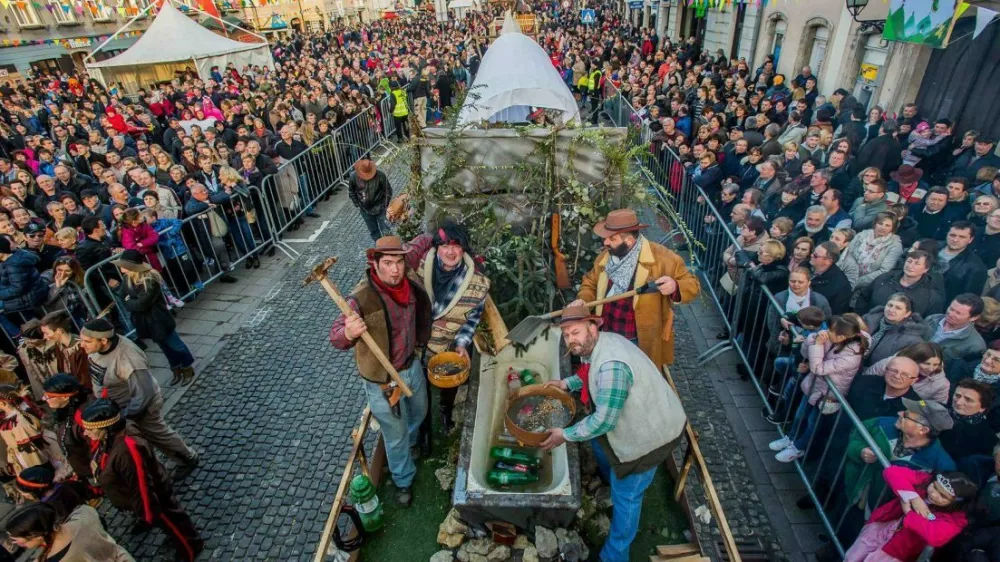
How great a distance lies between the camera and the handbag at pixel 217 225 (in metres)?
7.72

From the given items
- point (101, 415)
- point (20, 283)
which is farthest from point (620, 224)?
point (20, 283)

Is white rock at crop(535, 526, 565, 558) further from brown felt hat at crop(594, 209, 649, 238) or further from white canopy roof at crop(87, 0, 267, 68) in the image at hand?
white canopy roof at crop(87, 0, 267, 68)

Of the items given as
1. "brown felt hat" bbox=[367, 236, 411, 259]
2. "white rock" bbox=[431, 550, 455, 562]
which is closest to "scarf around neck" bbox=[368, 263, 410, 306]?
"brown felt hat" bbox=[367, 236, 411, 259]

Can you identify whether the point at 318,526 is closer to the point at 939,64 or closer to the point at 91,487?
the point at 91,487

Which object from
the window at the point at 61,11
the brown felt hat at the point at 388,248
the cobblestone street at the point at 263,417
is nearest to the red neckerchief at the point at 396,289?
the brown felt hat at the point at 388,248

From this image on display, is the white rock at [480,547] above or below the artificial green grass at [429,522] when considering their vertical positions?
above

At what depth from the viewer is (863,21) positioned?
10609 mm

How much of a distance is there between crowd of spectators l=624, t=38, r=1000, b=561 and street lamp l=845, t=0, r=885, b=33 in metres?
2.68

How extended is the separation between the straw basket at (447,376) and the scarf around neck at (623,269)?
139 cm

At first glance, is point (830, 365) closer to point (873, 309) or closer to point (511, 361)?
point (873, 309)

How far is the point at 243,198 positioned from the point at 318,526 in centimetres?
583

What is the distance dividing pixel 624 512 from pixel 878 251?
3692mm

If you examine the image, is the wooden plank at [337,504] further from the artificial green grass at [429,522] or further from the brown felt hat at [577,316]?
the brown felt hat at [577,316]

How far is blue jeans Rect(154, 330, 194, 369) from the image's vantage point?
596 centimetres
